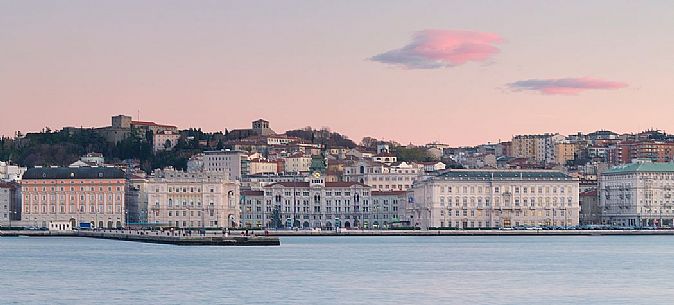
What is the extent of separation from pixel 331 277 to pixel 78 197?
2831 inches

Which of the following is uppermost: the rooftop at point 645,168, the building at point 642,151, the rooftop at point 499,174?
the building at point 642,151

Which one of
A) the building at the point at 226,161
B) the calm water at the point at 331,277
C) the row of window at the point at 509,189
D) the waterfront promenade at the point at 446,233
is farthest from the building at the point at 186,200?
the calm water at the point at 331,277

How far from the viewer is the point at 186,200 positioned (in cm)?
11881

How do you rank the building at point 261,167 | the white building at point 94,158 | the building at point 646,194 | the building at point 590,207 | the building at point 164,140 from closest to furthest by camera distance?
1. the building at point 646,194
2. the building at point 590,207
3. the white building at point 94,158
4. the building at point 261,167
5. the building at point 164,140

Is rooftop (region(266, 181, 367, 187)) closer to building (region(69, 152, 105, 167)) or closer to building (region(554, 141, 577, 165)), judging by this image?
building (region(69, 152, 105, 167))

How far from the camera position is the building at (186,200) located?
118 metres

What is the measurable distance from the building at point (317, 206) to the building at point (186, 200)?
299 inches

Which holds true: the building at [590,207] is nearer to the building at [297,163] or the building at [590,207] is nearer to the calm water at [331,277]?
the building at [297,163]

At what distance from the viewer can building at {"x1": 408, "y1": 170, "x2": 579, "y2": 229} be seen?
117 m

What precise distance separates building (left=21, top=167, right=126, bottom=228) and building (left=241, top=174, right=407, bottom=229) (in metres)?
13.4

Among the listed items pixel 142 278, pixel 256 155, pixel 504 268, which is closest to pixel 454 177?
pixel 256 155

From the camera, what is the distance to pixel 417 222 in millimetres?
121438

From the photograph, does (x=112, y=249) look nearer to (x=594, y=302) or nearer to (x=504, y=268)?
(x=504, y=268)

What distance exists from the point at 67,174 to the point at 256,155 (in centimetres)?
4248
